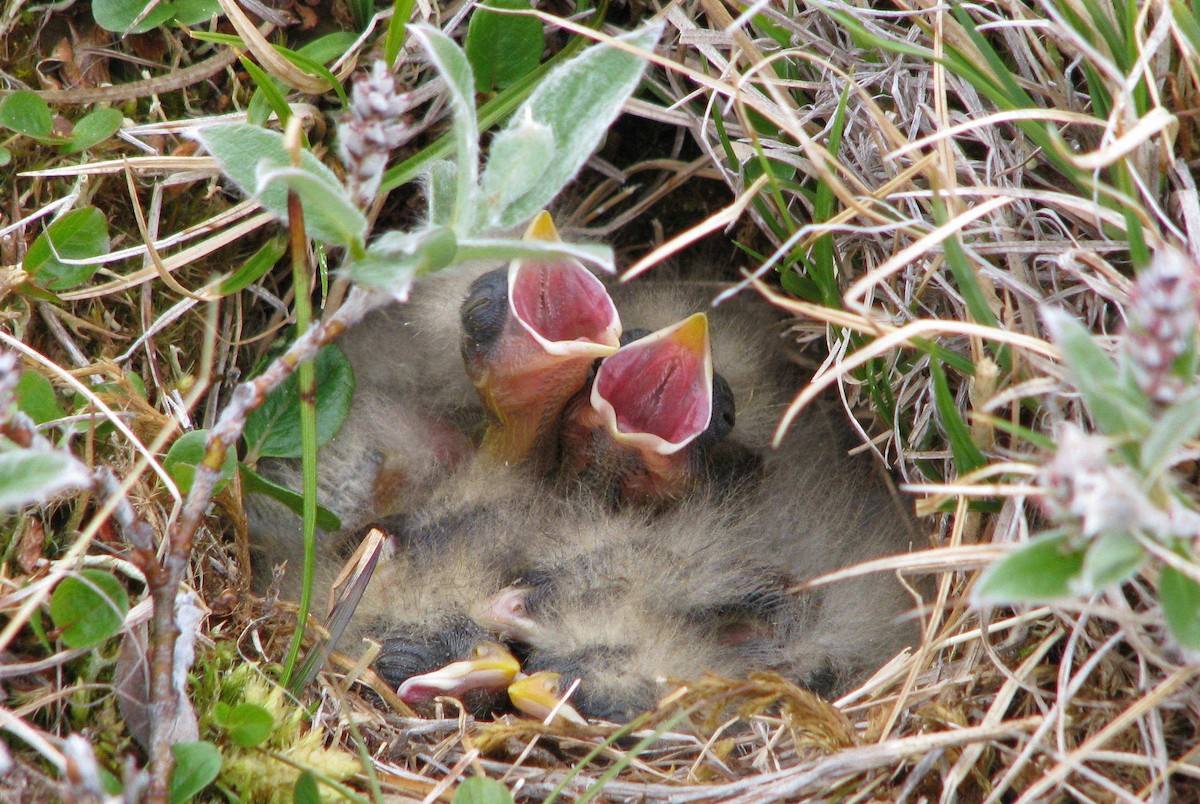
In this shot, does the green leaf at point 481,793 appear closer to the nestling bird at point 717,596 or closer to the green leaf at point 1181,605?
the nestling bird at point 717,596

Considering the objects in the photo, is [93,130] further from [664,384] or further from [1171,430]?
[1171,430]

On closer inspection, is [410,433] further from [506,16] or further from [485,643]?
[506,16]

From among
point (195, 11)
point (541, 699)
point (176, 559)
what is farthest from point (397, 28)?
point (541, 699)

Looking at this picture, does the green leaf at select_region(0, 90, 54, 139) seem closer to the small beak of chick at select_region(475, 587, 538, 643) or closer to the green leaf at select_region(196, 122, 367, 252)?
the green leaf at select_region(196, 122, 367, 252)

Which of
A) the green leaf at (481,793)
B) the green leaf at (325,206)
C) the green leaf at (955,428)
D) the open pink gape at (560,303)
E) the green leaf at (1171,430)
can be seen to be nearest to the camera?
the green leaf at (1171,430)

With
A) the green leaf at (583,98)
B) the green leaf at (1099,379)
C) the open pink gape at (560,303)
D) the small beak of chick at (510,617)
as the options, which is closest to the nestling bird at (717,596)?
the small beak of chick at (510,617)

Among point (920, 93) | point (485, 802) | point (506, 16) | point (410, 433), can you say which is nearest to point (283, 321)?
point (410, 433)
